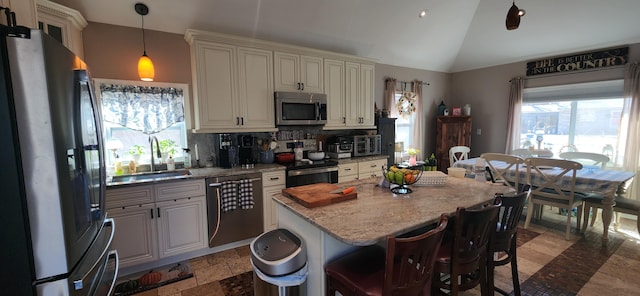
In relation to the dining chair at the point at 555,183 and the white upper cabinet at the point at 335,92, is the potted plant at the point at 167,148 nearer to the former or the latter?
the white upper cabinet at the point at 335,92

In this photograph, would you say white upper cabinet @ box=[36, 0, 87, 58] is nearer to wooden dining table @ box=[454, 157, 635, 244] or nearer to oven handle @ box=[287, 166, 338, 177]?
oven handle @ box=[287, 166, 338, 177]

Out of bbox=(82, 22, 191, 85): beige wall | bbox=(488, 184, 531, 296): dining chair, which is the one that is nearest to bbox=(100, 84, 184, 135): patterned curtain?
bbox=(82, 22, 191, 85): beige wall

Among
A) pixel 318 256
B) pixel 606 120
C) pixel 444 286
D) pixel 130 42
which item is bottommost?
pixel 444 286

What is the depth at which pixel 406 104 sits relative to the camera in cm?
533

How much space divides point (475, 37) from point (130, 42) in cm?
540

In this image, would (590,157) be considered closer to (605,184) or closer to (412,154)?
(605,184)

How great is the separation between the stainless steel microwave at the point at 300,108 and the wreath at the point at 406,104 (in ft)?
6.79

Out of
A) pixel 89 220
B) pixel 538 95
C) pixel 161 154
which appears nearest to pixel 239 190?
pixel 161 154

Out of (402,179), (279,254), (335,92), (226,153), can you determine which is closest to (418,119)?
(335,92)

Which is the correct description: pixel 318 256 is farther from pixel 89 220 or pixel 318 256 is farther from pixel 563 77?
pixel 563 77

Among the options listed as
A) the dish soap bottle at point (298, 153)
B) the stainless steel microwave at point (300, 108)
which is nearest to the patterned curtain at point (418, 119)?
the stainless steel microwave at point (300, 108)

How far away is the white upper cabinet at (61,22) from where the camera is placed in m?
2.16

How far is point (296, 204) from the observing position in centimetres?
179

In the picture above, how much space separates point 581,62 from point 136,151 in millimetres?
6506
